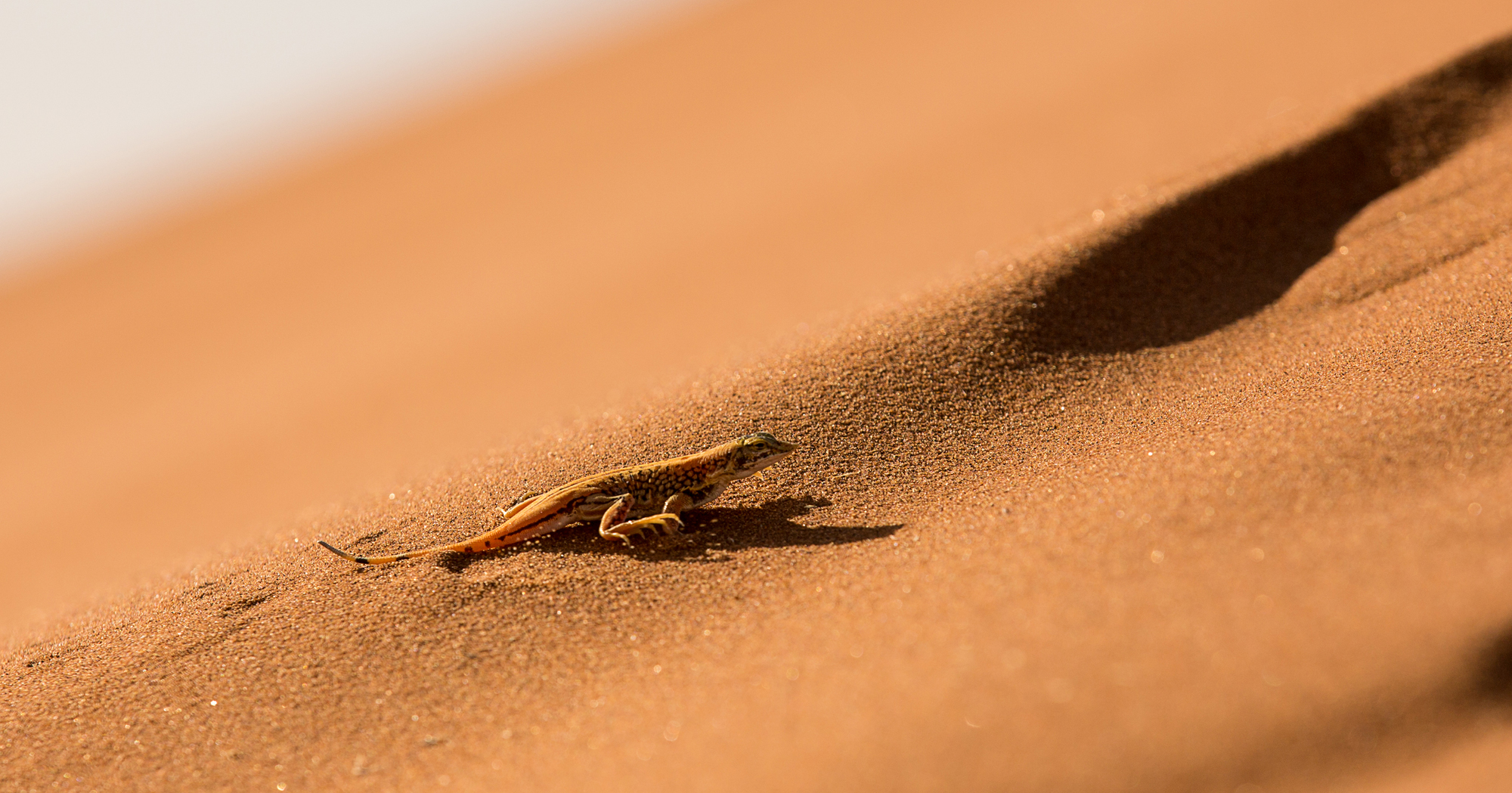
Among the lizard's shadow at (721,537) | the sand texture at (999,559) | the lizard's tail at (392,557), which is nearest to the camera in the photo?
the sand texture at (999,559)

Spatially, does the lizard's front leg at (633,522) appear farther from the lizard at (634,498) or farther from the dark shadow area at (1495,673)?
the dark shadow area at (1495,673)

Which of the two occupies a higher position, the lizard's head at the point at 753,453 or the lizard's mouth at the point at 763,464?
the lizard's head at the point at 753,453

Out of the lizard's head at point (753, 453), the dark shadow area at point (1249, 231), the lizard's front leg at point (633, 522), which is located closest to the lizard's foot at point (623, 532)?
the lizard's front leg at point (633, 522)

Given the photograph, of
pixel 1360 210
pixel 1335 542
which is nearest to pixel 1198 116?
pixel 1360 210

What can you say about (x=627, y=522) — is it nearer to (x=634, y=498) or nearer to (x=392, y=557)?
(x=634, y=498)

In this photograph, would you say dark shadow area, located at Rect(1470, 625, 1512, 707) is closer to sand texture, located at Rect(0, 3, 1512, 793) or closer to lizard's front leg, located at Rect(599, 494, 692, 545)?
sand texture, located at Rect(0, 3, 1512, 793)

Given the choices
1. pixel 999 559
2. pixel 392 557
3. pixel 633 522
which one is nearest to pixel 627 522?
pixel 633 522

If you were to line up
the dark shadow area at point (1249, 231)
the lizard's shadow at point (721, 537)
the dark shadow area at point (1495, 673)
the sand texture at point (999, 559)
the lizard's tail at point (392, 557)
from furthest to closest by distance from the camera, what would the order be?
1. the dark shadow area at point (1249, 231)
2. the lizard's tail at point (392, 557)
3. the lizard's shadow at point (721, 537)
4. the sand texture at point (999, 559)
5. the dark shadow area at point (1495, 673)
